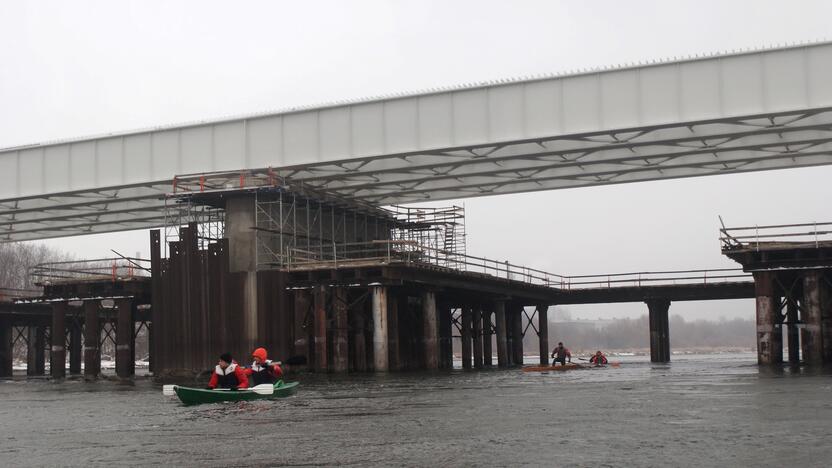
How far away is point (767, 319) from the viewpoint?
4281 centimetres

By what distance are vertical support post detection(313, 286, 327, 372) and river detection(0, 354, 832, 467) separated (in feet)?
41.8

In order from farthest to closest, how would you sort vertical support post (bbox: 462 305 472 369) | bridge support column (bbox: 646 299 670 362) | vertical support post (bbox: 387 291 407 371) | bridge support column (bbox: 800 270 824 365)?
bridge support column (bbox: 646 299 670 362), vertical support post (bbox: 462 305 472 369), vertical support post (bbox: 387 291 407 371), bridge support column (bbox: 800 270 824 365)

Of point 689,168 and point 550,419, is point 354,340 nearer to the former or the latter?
point 689,168

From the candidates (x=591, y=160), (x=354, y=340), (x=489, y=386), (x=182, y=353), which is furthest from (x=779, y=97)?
(x=182, y=353)

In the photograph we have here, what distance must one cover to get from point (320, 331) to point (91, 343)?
12.6 metres

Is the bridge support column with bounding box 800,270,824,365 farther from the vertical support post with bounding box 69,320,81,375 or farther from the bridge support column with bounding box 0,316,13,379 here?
the bridge support column with bounding box 0,316,13,379

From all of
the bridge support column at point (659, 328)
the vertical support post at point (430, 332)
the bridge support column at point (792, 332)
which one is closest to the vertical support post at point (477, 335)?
the bridge support column at point (659, 328)

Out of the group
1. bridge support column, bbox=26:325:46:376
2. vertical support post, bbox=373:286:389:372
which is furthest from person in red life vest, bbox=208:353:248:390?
bridge support column, bbox=26:325:46:376

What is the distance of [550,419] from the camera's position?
19.9m

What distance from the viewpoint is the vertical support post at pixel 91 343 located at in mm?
48906

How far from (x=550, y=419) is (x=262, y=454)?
658 cm

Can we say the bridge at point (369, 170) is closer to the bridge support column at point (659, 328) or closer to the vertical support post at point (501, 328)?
the vertical support post at point (501, 328)

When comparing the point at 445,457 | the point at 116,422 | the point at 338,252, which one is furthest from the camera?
the point at 338,252

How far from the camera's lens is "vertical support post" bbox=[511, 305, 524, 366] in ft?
204
